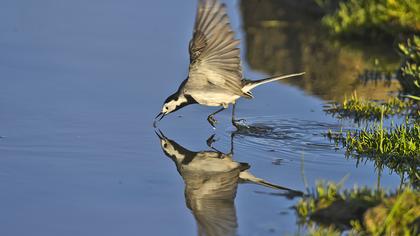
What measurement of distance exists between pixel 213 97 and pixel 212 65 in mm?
484

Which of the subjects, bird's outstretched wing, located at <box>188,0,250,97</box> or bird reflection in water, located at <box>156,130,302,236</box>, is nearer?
bird reflection in water, located at <box>156,130,302,236</box>

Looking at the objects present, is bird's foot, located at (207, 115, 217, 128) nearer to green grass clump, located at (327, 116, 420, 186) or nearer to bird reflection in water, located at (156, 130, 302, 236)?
bird reflection in water, located at (156, 130, 302, 236)

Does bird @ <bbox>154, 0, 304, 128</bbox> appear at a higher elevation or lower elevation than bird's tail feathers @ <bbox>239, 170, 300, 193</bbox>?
higher

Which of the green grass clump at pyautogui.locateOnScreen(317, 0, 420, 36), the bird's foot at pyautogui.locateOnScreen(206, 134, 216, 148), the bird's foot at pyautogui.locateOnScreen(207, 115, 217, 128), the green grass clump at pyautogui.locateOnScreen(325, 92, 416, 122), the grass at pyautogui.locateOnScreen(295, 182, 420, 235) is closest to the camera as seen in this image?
the grass at pyautogui.locateOnScreen(295, 182, 420, 235)

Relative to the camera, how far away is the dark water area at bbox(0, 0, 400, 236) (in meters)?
6.55

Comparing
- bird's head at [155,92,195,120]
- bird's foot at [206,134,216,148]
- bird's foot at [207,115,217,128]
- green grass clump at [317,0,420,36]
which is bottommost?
bird's foot at [206,134,216,148]

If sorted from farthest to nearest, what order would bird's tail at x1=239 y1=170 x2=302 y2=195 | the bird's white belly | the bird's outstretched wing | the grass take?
the bird's white belly → the bird's outstretched wing → bird's tail at x1=239 y1=170 x2=302 y2=195 → the grass

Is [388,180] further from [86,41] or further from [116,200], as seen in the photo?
[86,41]

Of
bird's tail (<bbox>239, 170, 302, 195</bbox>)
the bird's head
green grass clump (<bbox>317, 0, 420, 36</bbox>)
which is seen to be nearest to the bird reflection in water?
bird's tail (<bbox>239, 170, 302, 195</bbox>)

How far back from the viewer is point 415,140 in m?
8.08

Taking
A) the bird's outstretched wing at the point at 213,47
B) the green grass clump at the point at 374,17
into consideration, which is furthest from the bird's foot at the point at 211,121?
the green grass clump at the point at 374,17

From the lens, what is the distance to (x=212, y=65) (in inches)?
341

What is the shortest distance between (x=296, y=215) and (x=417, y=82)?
14.8ft

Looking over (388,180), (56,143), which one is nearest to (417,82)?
(388,180)
